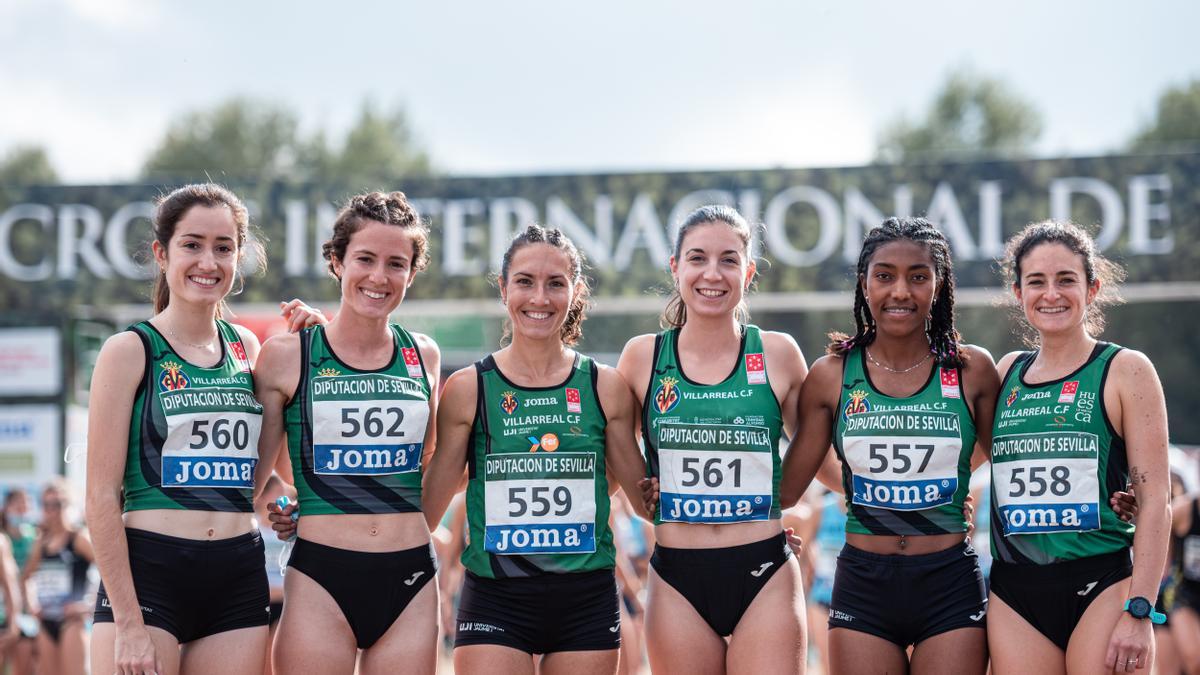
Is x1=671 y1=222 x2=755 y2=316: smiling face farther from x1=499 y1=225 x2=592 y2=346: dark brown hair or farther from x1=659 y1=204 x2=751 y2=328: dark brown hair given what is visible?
x1=499 y1=225 x2=592 y2=346: dark brown hair

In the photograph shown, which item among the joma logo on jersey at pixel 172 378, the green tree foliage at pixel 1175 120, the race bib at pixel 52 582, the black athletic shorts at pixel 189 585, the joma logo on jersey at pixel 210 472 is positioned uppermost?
the green tree foliage at pixel 1175 120

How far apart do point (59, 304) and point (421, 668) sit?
10.4m

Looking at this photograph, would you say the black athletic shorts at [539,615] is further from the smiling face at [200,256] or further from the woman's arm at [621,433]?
the smiling face at [200,256]

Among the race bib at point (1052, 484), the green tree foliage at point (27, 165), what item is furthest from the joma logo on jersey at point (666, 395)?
the green tree foliage at point (27, 165)

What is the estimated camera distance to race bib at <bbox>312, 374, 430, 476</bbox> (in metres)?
4.20

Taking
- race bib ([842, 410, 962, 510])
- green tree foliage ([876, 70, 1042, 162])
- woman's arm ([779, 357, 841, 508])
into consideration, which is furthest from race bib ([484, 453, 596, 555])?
green tree foliage ([876, 70, 1042, 162])

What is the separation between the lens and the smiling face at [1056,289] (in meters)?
4.29

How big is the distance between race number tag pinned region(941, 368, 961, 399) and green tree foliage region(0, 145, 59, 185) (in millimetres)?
49871

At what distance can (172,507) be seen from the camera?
12.9 feet

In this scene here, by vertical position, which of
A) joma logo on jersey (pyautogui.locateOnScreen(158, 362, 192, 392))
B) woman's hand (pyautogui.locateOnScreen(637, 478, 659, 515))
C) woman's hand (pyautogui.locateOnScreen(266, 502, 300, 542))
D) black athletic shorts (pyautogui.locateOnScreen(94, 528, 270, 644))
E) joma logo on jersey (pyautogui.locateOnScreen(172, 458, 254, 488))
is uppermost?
joma logo on jersey (pyautogui.locateOnScreen(158, 362, 192, 392))

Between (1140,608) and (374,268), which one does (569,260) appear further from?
(1140,608)

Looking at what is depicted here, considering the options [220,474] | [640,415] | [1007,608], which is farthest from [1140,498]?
[220,474]

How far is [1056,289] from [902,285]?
558 mm

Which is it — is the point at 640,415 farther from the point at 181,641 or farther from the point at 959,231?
the point at 959,231
